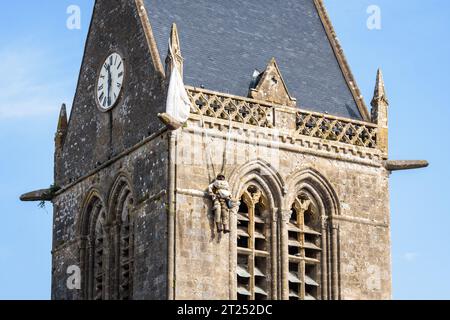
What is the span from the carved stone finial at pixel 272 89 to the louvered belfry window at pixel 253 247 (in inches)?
112

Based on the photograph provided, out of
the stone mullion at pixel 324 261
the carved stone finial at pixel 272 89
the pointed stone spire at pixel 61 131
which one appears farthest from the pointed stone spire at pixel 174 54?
the pointed stone spire at pixel 61 131

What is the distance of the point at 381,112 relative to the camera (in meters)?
66.3

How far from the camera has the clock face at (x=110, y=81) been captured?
65.1 meters

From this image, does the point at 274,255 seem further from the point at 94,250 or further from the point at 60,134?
the point at 60,134

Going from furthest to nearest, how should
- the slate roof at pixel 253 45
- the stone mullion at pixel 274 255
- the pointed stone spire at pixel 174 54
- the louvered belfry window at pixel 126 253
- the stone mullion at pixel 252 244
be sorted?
the slate roof at pixel 253 45 < the louvered belfry window at pixel 126 253 < the stone mullion at pixel 274 255 < the pointed stone spire at pixel 174 54 < the stone mullion at pixel 252 244

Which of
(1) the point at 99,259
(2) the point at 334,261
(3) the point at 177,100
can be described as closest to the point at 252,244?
(2) the point at 334,261

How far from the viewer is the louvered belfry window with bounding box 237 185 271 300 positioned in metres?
62.2

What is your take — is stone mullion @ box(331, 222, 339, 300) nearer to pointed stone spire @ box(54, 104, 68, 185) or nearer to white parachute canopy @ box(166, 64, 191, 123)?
white parachute canopy @ box(166, 64, 191, 123)

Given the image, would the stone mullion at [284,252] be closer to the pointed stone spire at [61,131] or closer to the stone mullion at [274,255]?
the stone mullion at [274,255]

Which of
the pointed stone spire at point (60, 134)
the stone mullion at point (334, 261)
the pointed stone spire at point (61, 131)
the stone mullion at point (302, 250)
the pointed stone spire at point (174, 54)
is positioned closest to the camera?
the pointed stone spire at point (174, 54)

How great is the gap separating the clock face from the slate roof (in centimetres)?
179

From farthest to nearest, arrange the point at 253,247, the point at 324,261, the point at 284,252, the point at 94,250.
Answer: the point at 94,250, the point at 324,261, the point at 284,252, the point at 253,247

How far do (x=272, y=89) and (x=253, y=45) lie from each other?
6.75 feet

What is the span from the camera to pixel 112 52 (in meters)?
65.8
